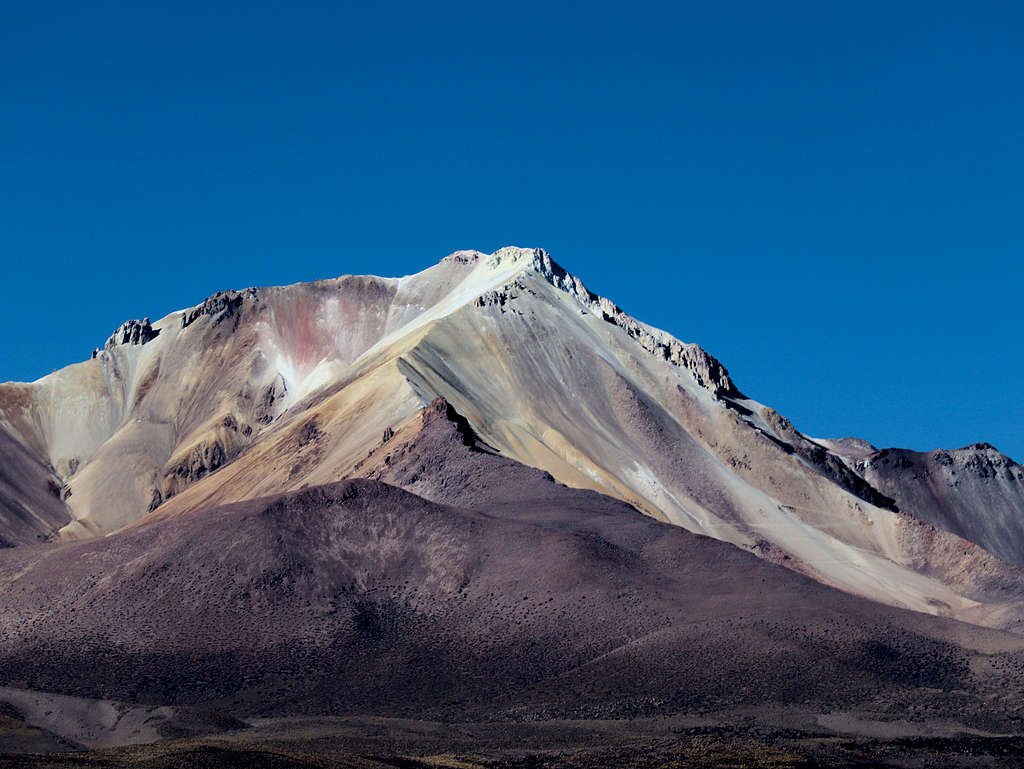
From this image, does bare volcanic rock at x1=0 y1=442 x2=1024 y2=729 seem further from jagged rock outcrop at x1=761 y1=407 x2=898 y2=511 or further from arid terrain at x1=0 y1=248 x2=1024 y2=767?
jagged rock outcrop at x1=761 y1=407 x2=898 y2=511

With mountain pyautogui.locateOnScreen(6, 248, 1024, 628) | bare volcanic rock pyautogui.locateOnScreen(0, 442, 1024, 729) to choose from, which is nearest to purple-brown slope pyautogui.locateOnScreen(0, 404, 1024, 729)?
bare volcanic rock pyautogui.locateOnScreen(0, 442, 1024, 729)

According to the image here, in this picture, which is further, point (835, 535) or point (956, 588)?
point (835, 535)

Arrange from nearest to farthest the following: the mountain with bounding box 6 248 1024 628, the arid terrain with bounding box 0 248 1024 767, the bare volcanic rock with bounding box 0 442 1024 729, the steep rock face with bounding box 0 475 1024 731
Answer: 1. the arid terrain with bounding box 0 248 1024 767
2. the steep rock face with bounding box 0 475 1024 731
3. the bare volcanic rock with bounding box 0 442 1024 729
4. the mountain with bounding box 6 248 1024 628

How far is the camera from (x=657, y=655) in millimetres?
89562

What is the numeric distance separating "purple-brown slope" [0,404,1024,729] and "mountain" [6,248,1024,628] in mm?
31058

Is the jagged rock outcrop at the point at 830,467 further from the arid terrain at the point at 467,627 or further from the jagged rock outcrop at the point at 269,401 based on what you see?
the jagged rock outcrop at the point at 269,401

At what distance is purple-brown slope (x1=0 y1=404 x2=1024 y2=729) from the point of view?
286 ft

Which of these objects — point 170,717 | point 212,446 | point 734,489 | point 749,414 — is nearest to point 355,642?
point 170,717

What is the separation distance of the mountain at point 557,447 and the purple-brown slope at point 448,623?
31.1 m

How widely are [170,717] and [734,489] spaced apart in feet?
314

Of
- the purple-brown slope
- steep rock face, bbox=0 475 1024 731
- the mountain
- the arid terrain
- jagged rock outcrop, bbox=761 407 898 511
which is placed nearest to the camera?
the arid terrain

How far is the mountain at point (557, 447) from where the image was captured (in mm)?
151625

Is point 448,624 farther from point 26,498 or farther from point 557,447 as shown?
point 26,498

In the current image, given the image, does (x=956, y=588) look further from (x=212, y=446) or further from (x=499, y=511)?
(x=212, y=446)
